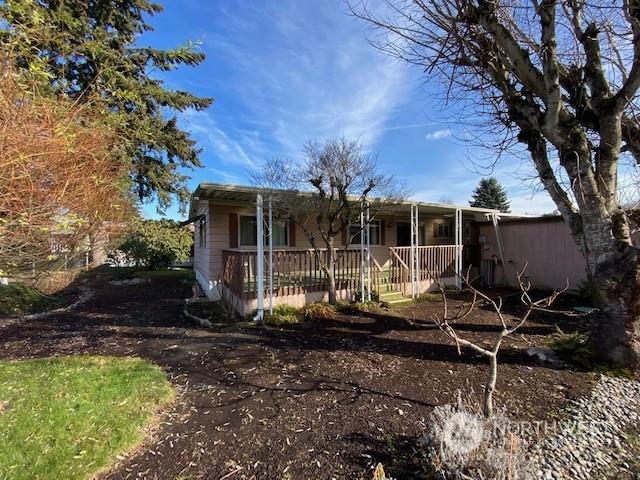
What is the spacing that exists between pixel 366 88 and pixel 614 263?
5.13m

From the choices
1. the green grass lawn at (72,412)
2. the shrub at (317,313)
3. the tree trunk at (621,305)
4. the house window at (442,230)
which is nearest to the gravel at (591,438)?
the tree trunk at (621,305)

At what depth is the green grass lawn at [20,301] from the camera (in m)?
8.28

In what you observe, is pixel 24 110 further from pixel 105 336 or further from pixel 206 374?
pixel 105 336

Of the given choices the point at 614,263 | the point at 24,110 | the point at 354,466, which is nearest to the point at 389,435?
the point at 354,466

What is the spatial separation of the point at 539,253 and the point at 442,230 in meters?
3.99

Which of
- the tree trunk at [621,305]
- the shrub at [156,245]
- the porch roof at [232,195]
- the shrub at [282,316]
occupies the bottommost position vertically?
the shrub at [282,316]

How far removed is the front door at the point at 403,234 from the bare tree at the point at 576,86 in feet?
27.3

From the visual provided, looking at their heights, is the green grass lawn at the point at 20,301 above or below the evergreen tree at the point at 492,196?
below

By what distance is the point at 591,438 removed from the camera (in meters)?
2.69

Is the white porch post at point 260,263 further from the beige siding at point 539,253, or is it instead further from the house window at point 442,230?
the house window at point 442,230

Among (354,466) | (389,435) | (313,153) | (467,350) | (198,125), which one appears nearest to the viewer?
(354,466)

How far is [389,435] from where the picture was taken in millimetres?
2715

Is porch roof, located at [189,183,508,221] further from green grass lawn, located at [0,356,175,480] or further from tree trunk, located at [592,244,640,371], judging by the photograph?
tree trunk, located at [592,244,640,371]

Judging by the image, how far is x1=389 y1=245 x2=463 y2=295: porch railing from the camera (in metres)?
9.46
